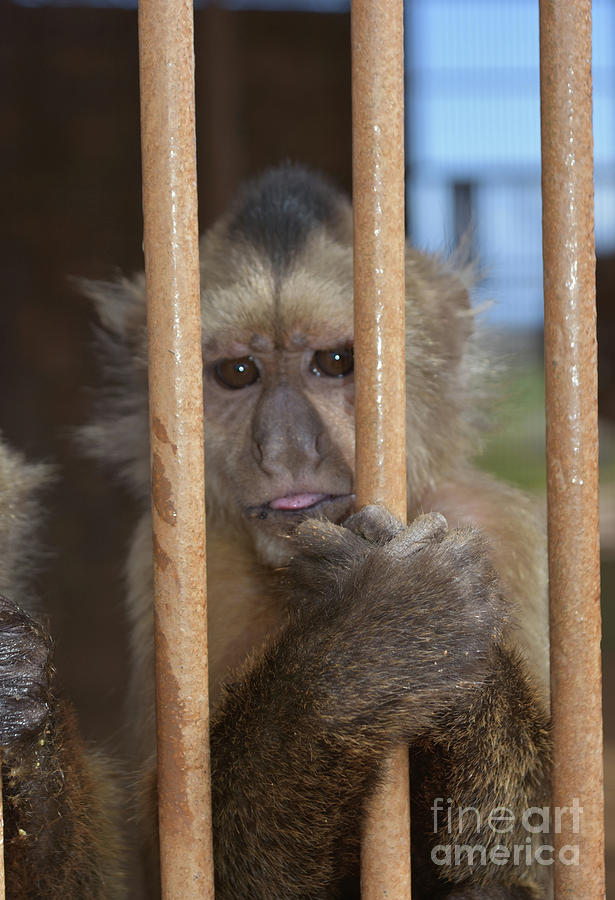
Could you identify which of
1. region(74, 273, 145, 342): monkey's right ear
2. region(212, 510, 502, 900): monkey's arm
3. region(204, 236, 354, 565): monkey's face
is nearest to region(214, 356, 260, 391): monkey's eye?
region(204, 236, 354, 565): monkey's face

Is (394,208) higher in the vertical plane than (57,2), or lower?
lower

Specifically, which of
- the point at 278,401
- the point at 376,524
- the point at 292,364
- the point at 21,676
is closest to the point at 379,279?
the point at 376,524

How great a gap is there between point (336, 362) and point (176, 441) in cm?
122

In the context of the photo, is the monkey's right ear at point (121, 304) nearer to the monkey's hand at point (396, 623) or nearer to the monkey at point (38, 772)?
the monkey at point (38, 772)

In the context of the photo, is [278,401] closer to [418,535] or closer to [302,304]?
[302,304]

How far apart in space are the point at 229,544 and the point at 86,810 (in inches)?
36.4

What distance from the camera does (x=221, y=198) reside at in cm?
664

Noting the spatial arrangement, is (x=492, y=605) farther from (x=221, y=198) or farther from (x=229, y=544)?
(x=221, y=198)

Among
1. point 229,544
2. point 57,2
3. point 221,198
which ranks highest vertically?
point 57,2

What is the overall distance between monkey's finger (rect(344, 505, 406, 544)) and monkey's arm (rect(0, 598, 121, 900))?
608 millimetres

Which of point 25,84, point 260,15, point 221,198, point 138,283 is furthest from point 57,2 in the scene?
point 138,283

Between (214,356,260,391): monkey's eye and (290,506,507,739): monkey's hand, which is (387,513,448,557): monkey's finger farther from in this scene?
(214,356,260,391): monkey's eye

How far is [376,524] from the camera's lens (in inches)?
68.6

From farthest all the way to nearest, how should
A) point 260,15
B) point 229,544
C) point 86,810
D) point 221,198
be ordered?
point 260,15
point 221,198
point 229,544
point 86,810
